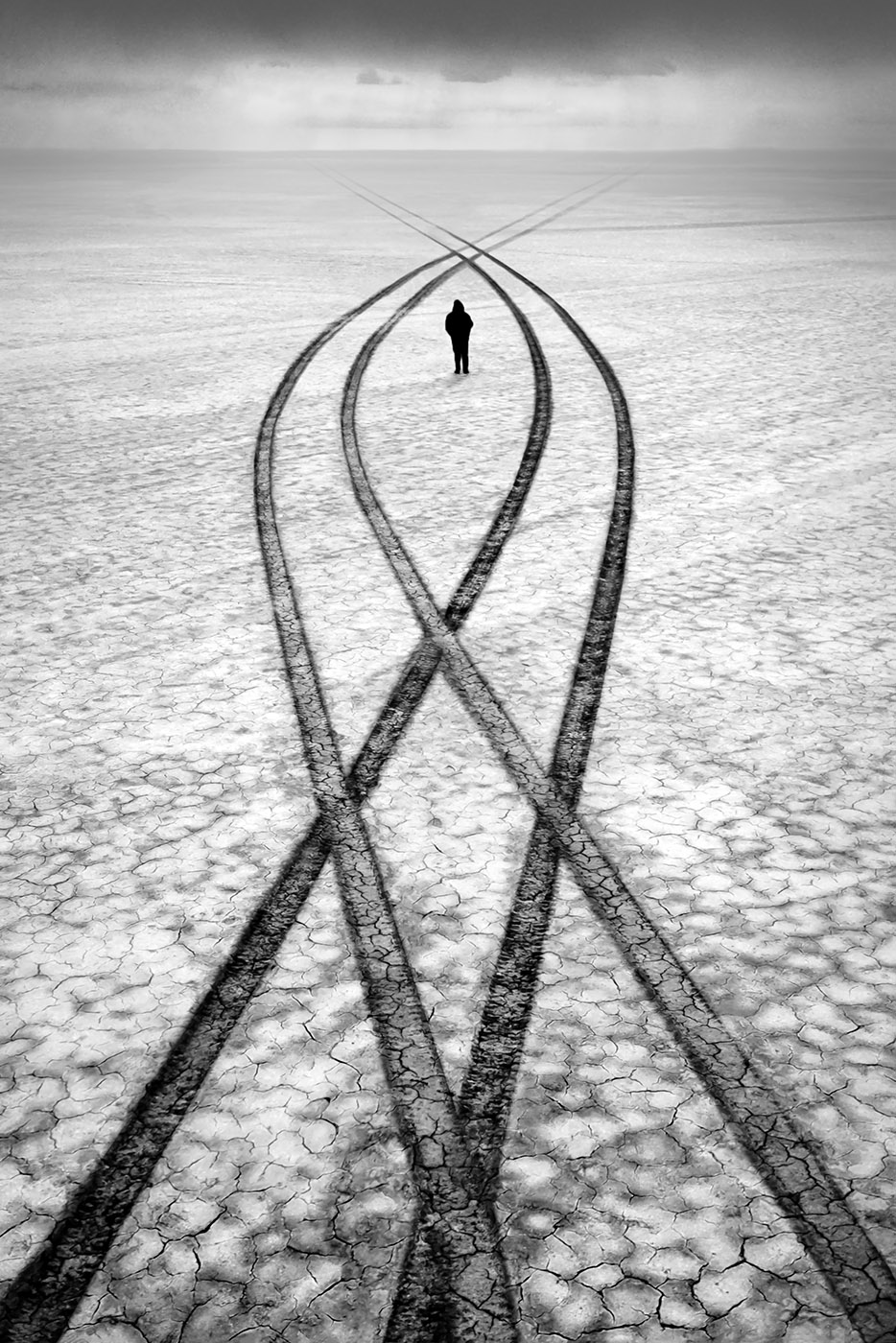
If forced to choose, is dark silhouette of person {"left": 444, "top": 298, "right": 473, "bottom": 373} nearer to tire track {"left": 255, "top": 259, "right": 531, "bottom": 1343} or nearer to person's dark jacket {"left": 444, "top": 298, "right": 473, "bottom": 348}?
person's dark jacket {"left": 444, "top": 298, "right": 473, "bottom": 348}

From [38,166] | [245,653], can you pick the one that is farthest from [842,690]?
[38,166]

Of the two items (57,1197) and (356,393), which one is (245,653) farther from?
(356,393)

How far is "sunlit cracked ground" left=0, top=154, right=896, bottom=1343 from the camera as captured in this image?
3.85 meters

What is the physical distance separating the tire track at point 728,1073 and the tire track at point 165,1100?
818 millimetres

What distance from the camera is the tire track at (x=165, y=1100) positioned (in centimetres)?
367

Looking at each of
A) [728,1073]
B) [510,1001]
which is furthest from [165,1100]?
[728,1073]

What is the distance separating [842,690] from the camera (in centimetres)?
722

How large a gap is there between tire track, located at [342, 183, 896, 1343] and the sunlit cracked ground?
7 cm

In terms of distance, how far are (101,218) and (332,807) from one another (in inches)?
1573

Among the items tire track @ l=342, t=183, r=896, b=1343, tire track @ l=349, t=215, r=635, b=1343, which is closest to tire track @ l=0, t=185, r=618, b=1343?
tire track @ l=342, t=183, r=896, b=1343

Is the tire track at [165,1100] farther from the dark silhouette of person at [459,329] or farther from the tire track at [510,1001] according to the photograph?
the dark silhouette of person at [459,329]

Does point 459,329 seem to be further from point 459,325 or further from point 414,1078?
point 414,1078

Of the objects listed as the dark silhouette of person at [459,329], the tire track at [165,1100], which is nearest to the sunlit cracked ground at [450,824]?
the tire track at [165,1100]

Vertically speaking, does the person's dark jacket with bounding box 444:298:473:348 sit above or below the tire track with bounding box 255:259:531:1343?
above
